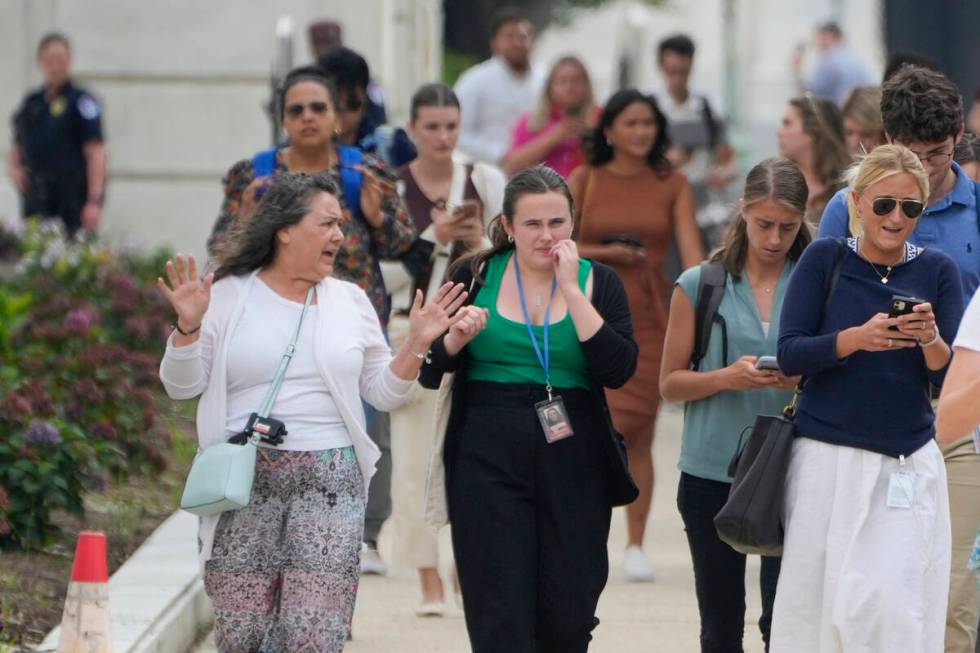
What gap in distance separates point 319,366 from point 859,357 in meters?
1.54

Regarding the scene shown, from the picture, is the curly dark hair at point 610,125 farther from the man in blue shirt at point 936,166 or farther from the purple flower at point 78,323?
the man in blue shirt at point 936,166

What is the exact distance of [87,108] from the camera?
1545cm

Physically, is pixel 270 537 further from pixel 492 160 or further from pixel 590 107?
pixel 492 160

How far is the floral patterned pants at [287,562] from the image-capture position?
6266 mm

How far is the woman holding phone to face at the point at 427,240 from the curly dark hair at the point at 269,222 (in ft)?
5.27

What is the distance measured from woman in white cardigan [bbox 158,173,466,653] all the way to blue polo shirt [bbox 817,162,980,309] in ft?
4.60

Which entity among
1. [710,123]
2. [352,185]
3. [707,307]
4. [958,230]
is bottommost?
[707,307]

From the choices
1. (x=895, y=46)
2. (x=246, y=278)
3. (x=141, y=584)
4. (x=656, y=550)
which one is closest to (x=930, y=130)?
(x=246, y=278)

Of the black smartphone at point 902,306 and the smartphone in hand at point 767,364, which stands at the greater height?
the black smartphone at point 902,306

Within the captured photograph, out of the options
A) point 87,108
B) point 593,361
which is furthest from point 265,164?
point 87,108

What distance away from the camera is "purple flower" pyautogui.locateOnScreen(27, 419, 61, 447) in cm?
832

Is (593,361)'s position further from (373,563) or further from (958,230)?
(373,563)

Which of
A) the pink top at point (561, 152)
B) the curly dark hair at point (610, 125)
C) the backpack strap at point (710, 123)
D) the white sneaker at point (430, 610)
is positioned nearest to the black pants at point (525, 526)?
the white sneaker at point (430, 610)

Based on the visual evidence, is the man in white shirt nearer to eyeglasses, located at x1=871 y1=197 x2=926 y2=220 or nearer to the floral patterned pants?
the floral patterned pants
